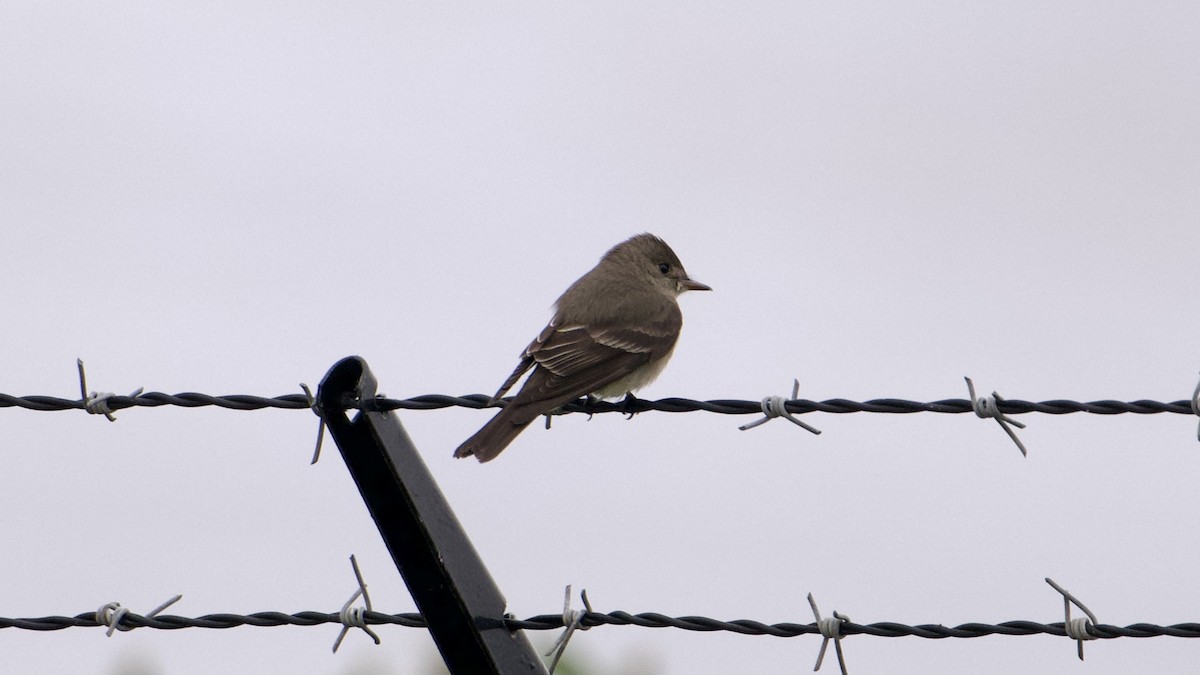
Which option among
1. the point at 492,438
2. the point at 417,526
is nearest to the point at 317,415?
the point at 417,526

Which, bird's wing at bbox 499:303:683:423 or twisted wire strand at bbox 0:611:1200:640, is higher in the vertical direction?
bird's wing at bbox 499:303:683:423

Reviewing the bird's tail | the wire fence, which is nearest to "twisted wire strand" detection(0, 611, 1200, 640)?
the wire fence

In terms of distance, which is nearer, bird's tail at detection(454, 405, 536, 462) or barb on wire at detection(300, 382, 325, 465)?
barb on wire at detection(300, 382, 325, 465)

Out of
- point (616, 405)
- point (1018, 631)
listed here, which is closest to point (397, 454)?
point (1018, 631)

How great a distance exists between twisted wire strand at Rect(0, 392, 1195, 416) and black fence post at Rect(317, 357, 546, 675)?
0.07 metres

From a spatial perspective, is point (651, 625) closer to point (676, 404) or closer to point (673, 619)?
point (673, 619)

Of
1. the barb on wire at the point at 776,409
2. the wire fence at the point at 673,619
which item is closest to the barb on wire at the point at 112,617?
the wire fence at the point at 673,619

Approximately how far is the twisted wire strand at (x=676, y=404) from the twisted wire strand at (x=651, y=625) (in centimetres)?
65

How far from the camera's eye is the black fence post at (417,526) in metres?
4.05

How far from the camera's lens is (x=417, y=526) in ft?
13.3

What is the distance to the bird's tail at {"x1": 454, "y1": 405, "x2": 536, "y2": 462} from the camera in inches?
263

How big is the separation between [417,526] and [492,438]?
9.10 feet

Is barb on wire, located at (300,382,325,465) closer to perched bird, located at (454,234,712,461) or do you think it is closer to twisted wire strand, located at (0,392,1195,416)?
twisted wire strand, located at (0,392,1195,416)

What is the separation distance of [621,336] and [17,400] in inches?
171
